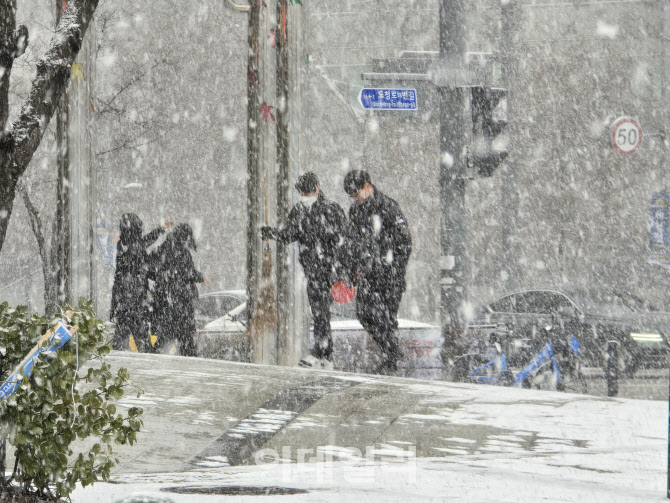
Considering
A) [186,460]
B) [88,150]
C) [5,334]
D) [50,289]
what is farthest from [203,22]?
[5,334]

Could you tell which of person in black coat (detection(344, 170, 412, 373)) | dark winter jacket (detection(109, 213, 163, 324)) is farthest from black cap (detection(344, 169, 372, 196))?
dark winter jacket (detection(109, 213, 163, 324))

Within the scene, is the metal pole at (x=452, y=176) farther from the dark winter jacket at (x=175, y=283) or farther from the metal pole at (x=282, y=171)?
the dark winter jacket at (x=175, y=283)

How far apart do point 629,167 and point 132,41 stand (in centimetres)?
1689

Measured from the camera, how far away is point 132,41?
12.1 metres

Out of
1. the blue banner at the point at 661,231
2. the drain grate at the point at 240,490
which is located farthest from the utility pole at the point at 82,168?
the blue banner at the point at 661,231

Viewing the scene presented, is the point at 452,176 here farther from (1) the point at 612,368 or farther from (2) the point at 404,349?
(1) the point at 612,368

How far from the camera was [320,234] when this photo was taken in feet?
28.2

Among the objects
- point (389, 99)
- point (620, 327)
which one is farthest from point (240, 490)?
point (620, 327)

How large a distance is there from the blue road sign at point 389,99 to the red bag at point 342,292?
208 centimetres

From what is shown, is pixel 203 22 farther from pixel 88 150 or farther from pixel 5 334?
pixel 5 334

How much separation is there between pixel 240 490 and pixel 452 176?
5.17 meters

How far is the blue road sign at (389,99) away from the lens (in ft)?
32.2

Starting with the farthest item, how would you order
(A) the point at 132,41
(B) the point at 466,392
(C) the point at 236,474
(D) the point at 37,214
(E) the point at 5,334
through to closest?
1. (A) the point at 132,41
2. (D) the point at 37,214
3. (B) the point at 466,392
4. (C) the point at 236,474
5. (E) the point at 5,334

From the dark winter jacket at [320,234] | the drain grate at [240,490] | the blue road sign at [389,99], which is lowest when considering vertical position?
the drain grate at [240,490]
